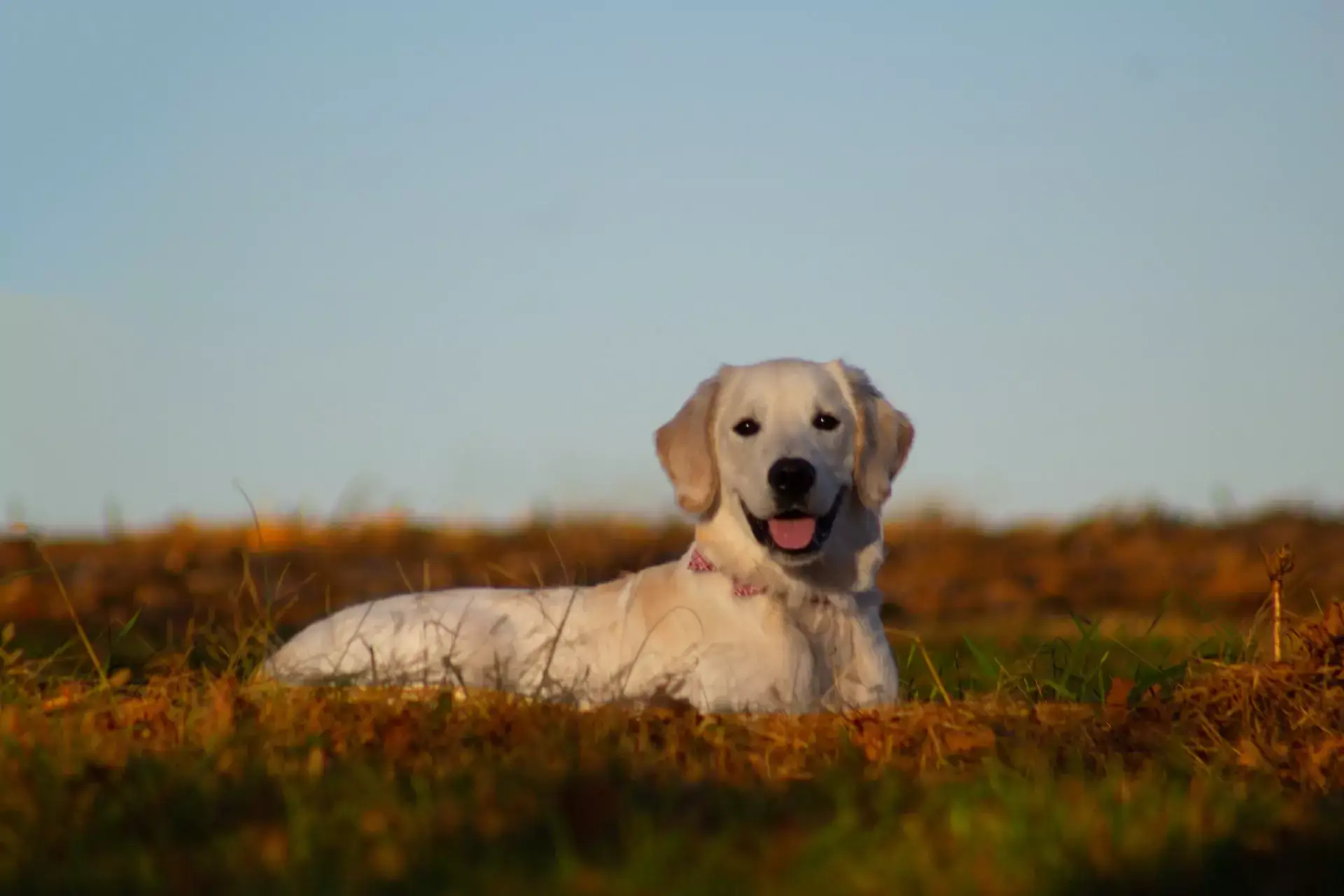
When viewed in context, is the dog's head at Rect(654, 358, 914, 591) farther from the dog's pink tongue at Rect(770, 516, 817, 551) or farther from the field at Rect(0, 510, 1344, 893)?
the field at Rect(0, 510, 1344, 893)

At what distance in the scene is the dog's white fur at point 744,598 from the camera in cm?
628

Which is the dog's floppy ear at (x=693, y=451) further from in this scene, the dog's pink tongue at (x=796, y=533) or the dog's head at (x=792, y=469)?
the dog's pink tongue at (x=796, y=533)

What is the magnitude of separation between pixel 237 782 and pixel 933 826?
6.29 feet

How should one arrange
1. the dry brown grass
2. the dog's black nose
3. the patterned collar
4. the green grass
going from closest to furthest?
the green grass < the dog's black nose < the patterned collar < the dry brown grass

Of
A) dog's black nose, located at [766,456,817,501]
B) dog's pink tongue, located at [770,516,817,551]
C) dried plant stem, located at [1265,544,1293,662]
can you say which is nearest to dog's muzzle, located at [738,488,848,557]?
dog's pink tongue, located at [770,516,817,551]

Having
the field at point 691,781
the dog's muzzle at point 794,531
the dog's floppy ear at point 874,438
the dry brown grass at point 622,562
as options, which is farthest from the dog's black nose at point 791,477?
the dry brown grass at point 622,562

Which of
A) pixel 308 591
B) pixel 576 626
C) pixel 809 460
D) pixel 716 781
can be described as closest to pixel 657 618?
pixel 576 626

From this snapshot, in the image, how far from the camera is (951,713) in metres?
5.92

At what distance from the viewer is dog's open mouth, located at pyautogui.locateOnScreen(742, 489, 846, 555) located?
20.5 ft

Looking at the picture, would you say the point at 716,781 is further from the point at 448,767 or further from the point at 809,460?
the point at 809,460

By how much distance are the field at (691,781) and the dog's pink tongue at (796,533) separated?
2.44ft

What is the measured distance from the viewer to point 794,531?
6262 mm

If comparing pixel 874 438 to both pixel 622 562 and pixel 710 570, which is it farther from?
pixel 622 562

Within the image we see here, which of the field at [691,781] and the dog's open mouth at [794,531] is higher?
the dog's open mouth at [794,531]
